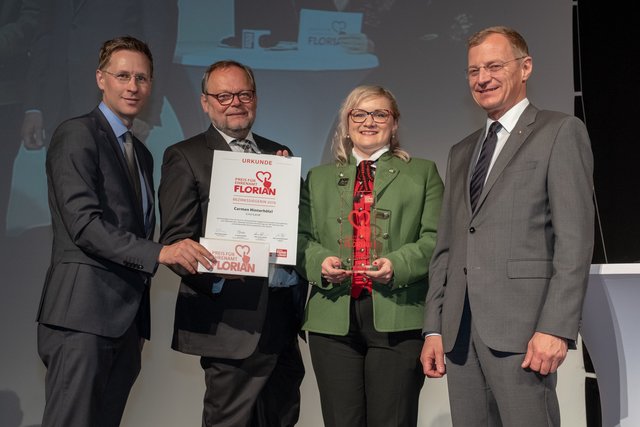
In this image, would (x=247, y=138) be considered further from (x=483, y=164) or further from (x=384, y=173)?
(x=483, y=164)

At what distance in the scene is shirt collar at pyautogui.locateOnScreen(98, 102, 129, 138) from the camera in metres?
2.70

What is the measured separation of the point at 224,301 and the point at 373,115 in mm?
890

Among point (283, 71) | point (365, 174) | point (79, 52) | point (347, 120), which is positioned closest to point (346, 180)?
point (365, 174)

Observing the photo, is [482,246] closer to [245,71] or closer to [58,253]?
[245,71]

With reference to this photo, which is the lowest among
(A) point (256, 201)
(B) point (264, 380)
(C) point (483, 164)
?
(B) point (264, 380)

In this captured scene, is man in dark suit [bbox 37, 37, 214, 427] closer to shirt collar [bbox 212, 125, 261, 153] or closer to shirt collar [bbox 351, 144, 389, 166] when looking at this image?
shirt collar [bbox 212, 125, 261, 153]

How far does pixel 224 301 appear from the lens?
2662 millimetres

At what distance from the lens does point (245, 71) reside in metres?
2.83

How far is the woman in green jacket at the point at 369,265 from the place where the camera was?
2.54m

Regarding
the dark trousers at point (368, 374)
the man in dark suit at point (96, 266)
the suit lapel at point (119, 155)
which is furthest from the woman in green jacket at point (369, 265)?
the suit lapel at point (119, 155)

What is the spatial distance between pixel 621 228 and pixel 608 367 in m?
1.95

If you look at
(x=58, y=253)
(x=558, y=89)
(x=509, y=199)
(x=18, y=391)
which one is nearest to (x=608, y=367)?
(x=509, y=199)

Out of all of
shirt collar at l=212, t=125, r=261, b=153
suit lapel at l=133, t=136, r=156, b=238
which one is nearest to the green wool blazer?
shirt collar at l=212, t=125, r=261, b=153

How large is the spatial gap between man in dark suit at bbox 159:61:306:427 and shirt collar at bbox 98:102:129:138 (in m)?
0.19
